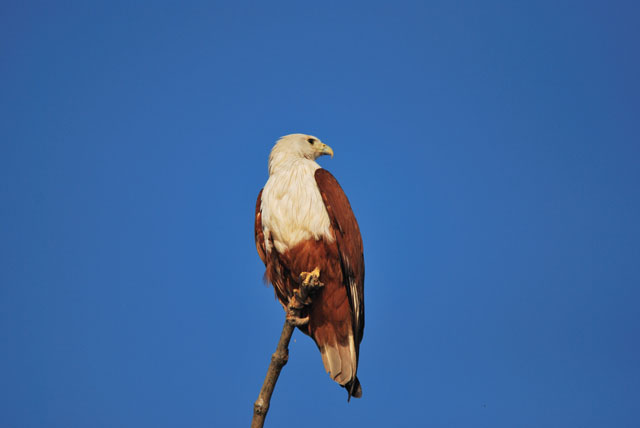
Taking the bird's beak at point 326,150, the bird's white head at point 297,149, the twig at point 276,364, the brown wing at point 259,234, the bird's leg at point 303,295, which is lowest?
the twig at point 276,364

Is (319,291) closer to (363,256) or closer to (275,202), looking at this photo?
(363,256)

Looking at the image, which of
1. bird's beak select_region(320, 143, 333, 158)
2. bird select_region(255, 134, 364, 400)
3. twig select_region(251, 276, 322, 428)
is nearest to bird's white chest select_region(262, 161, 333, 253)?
bird select_region(255, 134, 364, 400)

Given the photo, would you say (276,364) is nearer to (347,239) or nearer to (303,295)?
(303,295)

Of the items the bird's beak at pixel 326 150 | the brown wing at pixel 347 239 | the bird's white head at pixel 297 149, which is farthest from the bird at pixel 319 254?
the bird's beak at pixel 326 150

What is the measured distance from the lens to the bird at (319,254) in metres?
4.36

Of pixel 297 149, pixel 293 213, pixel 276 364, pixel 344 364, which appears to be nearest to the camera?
pixel 276 364

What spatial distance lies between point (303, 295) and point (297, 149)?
1.65 m

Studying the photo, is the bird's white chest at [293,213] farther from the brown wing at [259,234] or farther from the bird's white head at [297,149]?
the bird's white head at [297,149]

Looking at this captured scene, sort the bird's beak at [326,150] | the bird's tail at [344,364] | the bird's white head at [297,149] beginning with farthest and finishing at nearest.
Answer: the bird's beak at [326,150] < the bird's white head at [297,149] < the bird's tail at [344,364]

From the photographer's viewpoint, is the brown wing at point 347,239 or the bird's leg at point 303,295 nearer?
the bird's leg at point 303,295

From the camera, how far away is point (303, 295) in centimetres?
432

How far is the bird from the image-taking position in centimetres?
436

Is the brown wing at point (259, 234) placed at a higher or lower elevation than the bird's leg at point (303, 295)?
higher

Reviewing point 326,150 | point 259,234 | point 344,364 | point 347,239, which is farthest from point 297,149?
point 344,364
